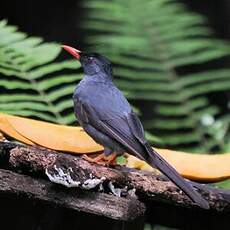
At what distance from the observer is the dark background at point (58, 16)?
603 cm

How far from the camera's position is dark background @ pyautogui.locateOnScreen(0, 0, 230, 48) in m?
6.03

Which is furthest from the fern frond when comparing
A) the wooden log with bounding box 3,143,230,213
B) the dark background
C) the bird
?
the dark background

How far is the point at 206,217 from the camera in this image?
7.17 feet

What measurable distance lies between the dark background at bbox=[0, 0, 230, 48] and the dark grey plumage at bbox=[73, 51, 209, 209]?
325 centimetres

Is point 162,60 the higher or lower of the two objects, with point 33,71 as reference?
higher

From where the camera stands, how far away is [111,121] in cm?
247

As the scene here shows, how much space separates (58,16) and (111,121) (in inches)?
149

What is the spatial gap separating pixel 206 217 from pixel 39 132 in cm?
52

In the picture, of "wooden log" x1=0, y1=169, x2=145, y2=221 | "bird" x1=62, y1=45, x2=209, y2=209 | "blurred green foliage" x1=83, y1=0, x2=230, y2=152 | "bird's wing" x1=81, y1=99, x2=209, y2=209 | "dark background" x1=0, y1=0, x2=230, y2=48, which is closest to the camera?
"wooden log" x1=0, y1=169, x2=145, y2=221

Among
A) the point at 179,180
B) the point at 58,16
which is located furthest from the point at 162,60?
the point at 179,180

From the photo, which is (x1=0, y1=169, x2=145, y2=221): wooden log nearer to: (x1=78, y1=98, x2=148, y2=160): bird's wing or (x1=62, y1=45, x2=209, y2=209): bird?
(x1=62, y1=45, x2=209, y2=209): bird

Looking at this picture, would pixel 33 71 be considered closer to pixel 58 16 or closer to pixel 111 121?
pixel 111 121

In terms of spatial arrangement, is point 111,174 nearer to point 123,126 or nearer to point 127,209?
point 127,209

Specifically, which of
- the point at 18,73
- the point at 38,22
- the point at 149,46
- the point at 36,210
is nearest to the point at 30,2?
the point at 38,22
